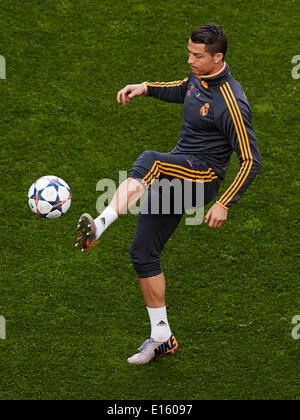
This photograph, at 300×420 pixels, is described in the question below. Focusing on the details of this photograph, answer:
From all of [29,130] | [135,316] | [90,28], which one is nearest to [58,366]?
[135,316]

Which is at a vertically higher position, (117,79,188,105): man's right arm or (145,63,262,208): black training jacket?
(117,79,188,105): man's right arm

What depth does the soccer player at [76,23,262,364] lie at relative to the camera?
8.27 m

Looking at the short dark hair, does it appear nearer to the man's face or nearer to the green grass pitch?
the man's face

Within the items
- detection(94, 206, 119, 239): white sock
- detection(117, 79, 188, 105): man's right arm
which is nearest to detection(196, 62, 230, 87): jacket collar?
detection(117, 79, 188, 105): man's right arm

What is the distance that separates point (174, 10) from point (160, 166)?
5801 millimetres

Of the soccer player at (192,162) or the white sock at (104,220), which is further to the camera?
the soccer player at (192,162)

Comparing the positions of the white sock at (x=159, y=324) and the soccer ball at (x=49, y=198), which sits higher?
the soccer ball at (x=49, y=198)

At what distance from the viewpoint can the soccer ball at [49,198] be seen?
8969 millimetres

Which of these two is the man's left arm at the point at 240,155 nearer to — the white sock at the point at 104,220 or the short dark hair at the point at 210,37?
the short dark hair at the point at 210,37

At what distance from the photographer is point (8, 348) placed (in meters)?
9.25

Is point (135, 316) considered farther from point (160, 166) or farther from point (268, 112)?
point (268, 112)

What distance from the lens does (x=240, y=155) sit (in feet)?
27.5

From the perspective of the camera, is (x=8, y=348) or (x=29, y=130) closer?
(x=8, y=348)

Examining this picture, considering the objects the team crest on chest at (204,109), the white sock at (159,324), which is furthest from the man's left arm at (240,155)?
the white sock at (159,324)
